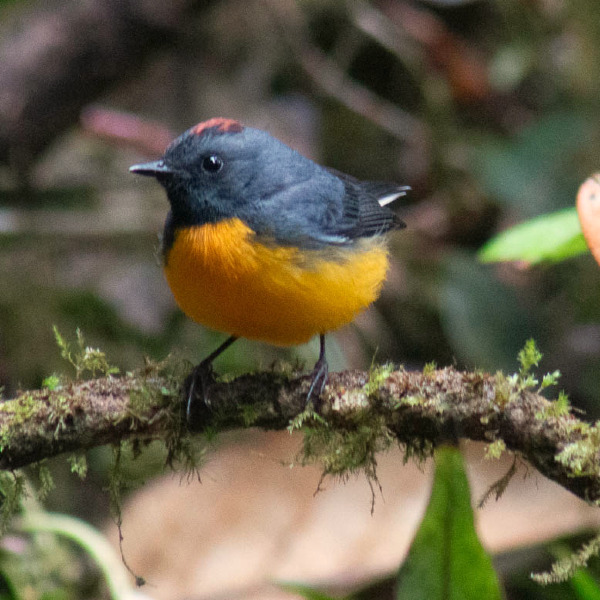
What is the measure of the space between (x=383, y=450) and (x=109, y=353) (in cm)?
258

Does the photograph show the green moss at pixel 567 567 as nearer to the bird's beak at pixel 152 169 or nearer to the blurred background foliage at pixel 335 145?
the bird's beak at pixel 152 169

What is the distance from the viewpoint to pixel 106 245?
17.1 ft

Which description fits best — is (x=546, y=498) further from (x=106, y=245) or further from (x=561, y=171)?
(x=106, y=245)

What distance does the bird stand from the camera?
8.50ft

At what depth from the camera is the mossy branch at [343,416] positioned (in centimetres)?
211

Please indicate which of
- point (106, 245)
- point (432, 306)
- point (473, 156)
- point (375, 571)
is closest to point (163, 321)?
point (106, 245)

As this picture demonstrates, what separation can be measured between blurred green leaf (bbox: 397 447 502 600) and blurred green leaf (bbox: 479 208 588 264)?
103cm

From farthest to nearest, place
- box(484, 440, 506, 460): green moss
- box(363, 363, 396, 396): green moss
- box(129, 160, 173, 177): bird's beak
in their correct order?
box(129, 160, 173, 177): bird's beak → box(363, 363, 396, 396): green moss → box(484, 440, 506, 460): green moss

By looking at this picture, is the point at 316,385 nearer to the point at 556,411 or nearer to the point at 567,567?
the point at 556,411

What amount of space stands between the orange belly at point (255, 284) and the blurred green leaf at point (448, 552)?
Result: 980 millimetres

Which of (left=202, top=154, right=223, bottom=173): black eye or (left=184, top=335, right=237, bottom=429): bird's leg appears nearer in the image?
(left=184, top=335, right=237, bottom=429): bird's leg

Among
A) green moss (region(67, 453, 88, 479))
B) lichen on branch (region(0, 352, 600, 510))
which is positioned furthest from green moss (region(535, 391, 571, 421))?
green moss (region(67, 453, 88, 479))

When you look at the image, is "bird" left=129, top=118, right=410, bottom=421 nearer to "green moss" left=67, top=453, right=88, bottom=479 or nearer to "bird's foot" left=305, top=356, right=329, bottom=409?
"bird's foot" left=305, top=356, right=329, bottom=409

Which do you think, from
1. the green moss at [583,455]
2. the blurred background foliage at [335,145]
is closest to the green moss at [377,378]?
the green moss at [583,455]
